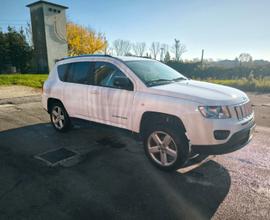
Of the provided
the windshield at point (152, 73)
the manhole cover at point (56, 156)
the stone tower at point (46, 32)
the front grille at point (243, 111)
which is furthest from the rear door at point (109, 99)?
the stone tower at point (46, 32)

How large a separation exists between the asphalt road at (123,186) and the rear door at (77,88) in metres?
0.54

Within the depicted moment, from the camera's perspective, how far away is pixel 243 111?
3361 millimetres

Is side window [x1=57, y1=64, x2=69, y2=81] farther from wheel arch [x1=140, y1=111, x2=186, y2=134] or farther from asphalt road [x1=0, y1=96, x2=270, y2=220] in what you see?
wheel arch [x1=140, y1=111, x2=186, y2=134]

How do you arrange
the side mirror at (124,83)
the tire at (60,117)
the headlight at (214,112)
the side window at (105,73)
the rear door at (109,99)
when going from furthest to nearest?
1. the tire at (60,117)
2. the side window at (105,73)
3. the rear door at (109,99)
4. the side mirror at (124,83)
5. the headlight at (214,112)

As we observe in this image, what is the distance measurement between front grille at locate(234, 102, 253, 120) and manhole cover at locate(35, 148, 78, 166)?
9.80ft

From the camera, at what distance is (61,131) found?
554cm

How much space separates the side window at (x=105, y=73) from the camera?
4.12 m

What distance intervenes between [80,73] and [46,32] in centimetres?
1903

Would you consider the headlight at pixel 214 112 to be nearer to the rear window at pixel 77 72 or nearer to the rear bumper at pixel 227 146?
the rear bumper at pixel 227 146

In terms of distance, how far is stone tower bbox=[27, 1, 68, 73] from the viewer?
21.0 metres

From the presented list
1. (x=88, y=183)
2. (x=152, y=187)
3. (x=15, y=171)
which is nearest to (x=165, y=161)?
(x=152, y=187)

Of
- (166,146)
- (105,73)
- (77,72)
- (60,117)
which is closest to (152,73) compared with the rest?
(105,73)

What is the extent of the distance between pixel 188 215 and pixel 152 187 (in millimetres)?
703

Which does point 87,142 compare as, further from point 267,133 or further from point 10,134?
point 267,133
